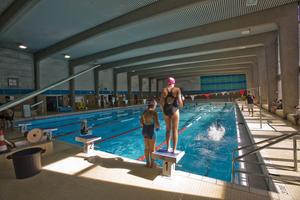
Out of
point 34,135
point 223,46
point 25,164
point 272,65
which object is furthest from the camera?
point 223,46

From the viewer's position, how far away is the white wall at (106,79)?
63.2ft

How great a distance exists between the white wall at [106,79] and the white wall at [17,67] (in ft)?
23.4

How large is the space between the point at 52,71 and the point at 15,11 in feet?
30.0

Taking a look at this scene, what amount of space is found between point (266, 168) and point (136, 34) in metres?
8.88

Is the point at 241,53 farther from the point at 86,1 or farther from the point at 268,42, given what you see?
the point at 86,1

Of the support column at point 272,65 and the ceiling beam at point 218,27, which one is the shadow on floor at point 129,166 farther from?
the support column at point 272,65

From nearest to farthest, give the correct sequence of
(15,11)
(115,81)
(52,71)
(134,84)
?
(15,11) → (52,71) → (115,81) → (134,84)

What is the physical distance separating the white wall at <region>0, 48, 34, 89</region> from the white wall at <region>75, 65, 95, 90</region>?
423 cm

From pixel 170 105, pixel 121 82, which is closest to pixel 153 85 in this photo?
pixel 121 82

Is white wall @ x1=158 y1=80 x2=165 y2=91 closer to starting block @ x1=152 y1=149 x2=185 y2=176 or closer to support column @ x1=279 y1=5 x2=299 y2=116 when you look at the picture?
support column @ x1=279 y1=5 x2=299 y2=116

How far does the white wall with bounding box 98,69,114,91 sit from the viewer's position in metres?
19.3

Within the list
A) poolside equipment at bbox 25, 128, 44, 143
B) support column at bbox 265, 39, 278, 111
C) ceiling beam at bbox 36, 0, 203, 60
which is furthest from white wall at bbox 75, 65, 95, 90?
support column at bbox 265, 39, 278, 111

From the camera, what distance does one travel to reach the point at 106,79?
20000 millimetres

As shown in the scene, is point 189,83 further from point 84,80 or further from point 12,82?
point 12,82
